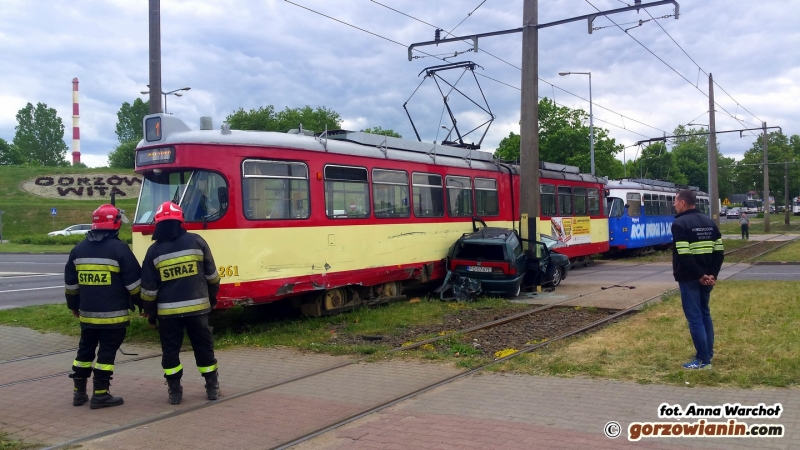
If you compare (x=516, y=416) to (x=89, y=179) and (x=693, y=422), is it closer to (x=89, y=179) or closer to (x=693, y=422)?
(x=693, y=422)

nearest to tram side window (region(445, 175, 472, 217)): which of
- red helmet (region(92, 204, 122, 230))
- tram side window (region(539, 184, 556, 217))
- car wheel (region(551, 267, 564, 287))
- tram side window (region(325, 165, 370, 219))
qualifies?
car wheel (region(551, 267, 564, 287))

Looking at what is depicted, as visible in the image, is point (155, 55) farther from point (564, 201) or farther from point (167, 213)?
point (564, 201)

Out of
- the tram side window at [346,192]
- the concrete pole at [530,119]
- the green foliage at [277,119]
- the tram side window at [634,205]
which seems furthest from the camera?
the green foliage at [277,119]

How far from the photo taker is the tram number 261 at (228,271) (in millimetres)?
9688

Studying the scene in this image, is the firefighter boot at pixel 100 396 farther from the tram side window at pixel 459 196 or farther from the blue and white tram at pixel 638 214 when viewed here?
the blue and white tram at pixel 638 214

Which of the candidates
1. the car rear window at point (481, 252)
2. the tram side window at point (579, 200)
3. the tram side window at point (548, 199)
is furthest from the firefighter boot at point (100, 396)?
the tram side window at point (579, 200)

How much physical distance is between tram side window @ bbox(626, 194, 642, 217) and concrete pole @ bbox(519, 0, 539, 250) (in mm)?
12980

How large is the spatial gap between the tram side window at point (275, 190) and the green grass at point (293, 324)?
5.76ft

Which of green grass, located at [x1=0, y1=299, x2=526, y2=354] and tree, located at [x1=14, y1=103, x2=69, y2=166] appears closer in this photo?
green grass, located at [x1=0, y1=299, x2=526, y2=354]

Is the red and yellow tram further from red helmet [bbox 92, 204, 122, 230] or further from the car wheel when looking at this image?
red helmet [bbox 92, 204, 122, 230]

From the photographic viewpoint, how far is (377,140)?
13477 mm

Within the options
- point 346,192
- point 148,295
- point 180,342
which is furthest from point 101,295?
point 346,192

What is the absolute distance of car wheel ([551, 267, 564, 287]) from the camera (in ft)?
52.7

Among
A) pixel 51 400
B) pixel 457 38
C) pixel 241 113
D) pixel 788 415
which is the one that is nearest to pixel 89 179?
pixel 241 113
